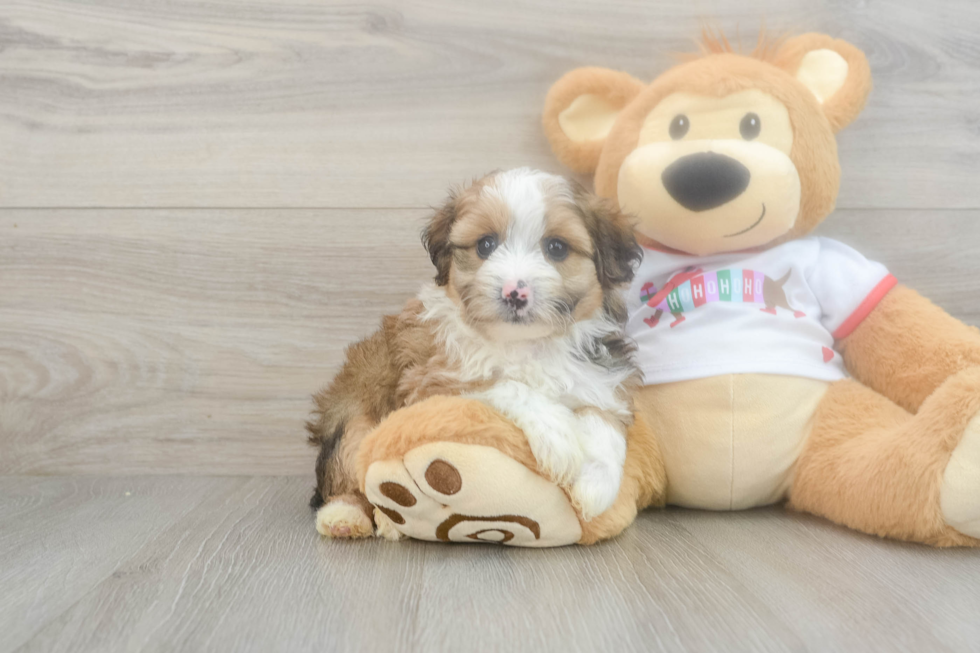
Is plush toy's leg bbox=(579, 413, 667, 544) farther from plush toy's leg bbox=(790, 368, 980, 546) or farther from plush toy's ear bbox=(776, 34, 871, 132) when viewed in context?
plush toy's ear bbox=(776, 34, 871, 132)

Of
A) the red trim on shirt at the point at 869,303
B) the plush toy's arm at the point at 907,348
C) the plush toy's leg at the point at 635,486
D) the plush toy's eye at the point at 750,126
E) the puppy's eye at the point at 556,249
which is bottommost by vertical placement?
the plush toy's leg at the point at 635,486

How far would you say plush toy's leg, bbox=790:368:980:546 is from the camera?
1102mm

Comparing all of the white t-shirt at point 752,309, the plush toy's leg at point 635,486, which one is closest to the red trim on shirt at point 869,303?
the white t-shirt at point 752,309

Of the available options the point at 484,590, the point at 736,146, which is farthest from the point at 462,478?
the point at 736,146

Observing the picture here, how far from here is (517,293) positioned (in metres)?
1.07

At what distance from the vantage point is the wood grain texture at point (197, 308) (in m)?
1.71

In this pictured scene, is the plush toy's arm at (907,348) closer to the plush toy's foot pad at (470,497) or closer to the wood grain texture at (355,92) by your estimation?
the wood grain texture at (355,92)

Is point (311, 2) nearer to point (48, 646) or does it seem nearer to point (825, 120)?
point (825, 120)

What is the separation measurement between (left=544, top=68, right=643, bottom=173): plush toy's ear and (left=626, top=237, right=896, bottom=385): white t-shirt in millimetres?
287

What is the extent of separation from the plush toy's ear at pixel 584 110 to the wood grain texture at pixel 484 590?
0.80 metres

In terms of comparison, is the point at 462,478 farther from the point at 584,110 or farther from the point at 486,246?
the point at 584,110

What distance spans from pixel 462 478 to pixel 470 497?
0.04 metres

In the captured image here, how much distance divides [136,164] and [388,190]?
0.63 meters

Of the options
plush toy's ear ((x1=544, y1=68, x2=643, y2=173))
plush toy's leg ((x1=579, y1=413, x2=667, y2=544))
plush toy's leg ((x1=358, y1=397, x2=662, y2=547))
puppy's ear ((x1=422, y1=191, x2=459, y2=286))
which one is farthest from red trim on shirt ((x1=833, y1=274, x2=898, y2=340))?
puppy's ear ((x1=422, y1=191, x2=459, y2=286))
